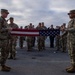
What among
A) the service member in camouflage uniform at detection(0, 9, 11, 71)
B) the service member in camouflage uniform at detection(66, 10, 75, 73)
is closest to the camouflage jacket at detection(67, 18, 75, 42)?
the service member in camouflage uniform at detection(66, 10, 75, 73)

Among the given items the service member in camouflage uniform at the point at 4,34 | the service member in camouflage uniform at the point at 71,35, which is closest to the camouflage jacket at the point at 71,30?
the service member in camouflage uniform at the point at 71,35

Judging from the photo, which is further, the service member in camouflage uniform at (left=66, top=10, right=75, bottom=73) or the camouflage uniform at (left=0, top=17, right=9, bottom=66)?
the camouflage uniform at (left=0, top=17, right=9, bottom=66)

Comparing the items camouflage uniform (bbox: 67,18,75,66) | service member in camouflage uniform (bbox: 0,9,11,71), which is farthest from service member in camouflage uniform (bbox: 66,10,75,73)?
service member in camouflage uniform (bbox: 0,9,11,71)

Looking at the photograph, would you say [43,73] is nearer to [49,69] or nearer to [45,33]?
[49,69]

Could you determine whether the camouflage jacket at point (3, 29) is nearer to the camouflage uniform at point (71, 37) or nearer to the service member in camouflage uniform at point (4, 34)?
the service member in camouflage uniform at point (4, 34)

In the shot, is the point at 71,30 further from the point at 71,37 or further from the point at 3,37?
the point at 3,37

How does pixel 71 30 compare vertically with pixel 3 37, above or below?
above

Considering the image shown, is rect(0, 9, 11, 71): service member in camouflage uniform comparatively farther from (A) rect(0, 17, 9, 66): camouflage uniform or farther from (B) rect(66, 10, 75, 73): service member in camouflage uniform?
(B) rect(66, 10, 75, 73): service member in camouflage uniform

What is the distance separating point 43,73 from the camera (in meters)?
11.0

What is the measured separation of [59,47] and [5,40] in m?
13.9

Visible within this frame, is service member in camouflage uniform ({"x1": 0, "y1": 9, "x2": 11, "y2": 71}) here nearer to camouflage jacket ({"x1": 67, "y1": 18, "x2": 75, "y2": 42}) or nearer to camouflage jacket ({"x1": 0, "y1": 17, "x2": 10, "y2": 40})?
camouflage jacket ({"x1": 0, "y1": 17, "x2": 10, "y2": 40})

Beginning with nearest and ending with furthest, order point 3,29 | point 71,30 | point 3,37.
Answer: point 71,30 → point 3,29 → point 3,37

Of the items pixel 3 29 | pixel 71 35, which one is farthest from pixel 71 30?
pixel 3 29

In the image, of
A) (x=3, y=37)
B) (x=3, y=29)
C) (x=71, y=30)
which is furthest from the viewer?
(x=3, y=37)
